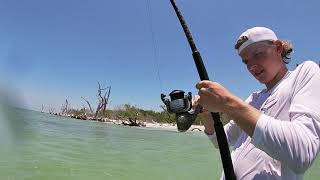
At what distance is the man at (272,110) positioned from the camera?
1.46 metres

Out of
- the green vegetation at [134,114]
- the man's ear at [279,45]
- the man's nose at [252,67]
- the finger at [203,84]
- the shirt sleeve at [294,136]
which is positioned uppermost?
the green vegetation at [134,114]

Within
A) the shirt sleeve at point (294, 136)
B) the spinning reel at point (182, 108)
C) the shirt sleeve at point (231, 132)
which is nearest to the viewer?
the shirt sleeve at point (294, 136)

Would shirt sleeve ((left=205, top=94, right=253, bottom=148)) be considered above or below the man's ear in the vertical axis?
below

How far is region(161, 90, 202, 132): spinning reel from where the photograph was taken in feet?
6.53

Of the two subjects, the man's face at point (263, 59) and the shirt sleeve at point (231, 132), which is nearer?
the man's face at point (263, 59)

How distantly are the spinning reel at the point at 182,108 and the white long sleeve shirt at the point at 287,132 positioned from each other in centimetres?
29

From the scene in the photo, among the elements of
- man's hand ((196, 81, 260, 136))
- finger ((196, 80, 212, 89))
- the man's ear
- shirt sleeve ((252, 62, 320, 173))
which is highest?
the man's ear

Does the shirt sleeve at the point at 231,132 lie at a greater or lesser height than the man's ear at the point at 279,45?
lesser

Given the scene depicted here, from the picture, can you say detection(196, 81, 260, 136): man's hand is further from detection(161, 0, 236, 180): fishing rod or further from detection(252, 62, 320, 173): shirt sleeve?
detection(161, 0, 236, 180): fishing rod

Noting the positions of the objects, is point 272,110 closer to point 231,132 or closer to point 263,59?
point 263,59

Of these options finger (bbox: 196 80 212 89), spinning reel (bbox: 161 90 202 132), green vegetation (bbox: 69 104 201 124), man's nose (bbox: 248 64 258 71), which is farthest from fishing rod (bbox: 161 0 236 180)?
green vegetation (bbox: 69 104 201 124)

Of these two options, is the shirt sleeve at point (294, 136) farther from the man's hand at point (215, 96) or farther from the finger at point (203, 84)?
the finger at point (203, 84)

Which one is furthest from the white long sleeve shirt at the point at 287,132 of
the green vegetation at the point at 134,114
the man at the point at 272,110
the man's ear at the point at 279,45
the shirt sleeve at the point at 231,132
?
the green vegetation at the point at 134,114

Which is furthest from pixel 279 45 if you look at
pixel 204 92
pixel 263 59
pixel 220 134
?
pixel 204 92
